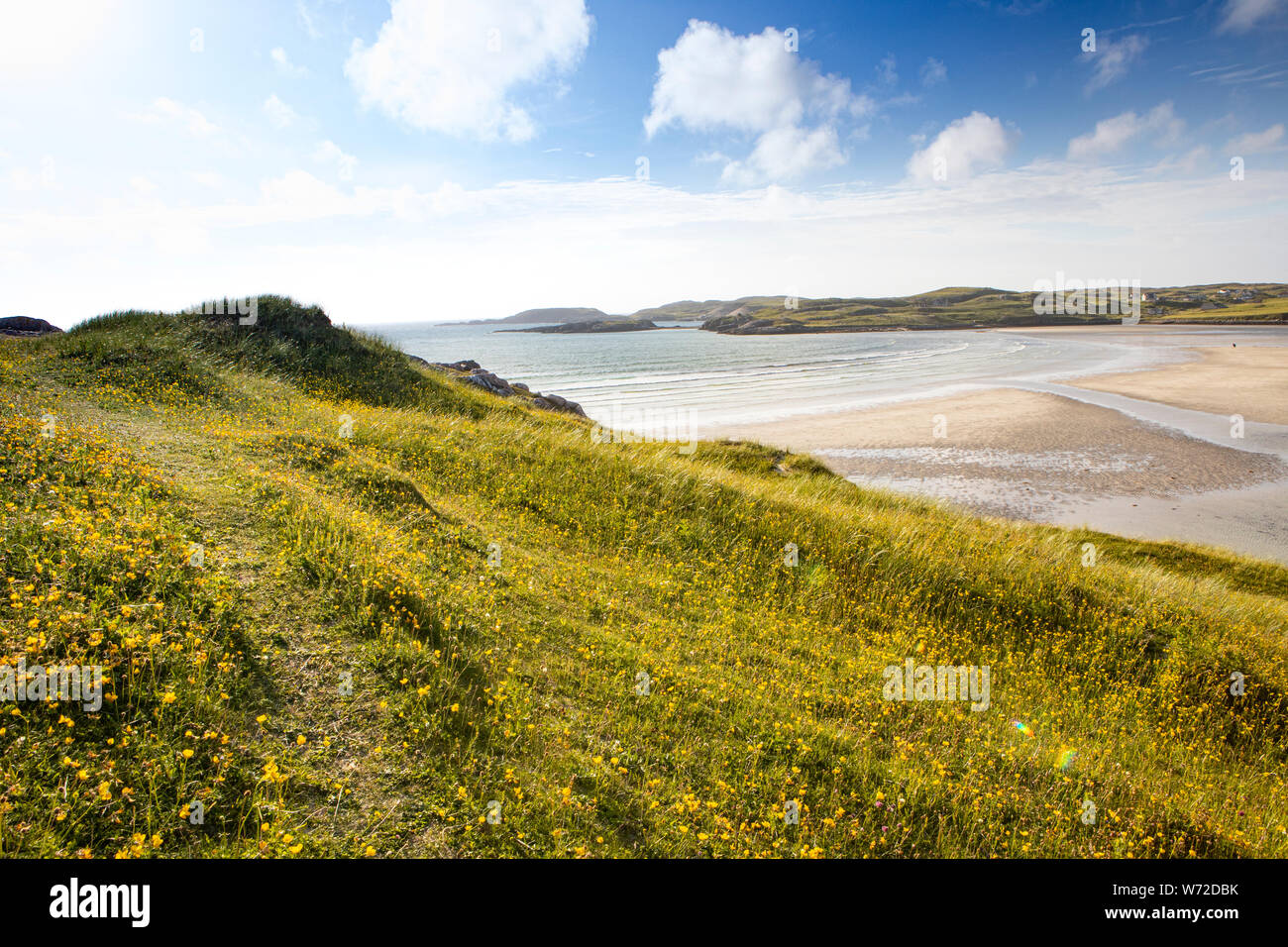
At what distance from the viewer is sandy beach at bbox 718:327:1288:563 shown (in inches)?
932

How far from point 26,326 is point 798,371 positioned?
2838 inches

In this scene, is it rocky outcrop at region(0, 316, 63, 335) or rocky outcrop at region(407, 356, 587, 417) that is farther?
rocky outcrop at region(407, 356, 587, 417)

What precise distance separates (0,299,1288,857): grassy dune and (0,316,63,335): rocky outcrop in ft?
55.0

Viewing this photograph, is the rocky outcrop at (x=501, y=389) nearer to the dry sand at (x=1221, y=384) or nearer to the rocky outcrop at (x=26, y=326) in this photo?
the rocky outcrop at (x=26, y=326)

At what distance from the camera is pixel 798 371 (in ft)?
262

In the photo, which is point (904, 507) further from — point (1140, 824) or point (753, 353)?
point (753, 353)

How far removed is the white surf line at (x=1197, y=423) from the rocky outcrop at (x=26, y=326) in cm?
6064

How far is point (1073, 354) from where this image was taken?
90375 mm

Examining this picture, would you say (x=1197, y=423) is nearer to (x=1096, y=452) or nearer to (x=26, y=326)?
(x=1096, y=452)

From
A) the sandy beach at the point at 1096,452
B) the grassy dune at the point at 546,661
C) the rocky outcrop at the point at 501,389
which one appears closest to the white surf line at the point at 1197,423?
the sandy beach at the point at 1096,452

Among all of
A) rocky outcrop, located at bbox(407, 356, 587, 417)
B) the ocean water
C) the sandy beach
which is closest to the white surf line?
the sandy beach

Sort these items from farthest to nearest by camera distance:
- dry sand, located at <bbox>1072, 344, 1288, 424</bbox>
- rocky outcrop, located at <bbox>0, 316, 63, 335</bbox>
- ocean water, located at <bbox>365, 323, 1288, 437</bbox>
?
ocean water, located at <bbox>365, 323, 1288, 437</bbox>
dry sand, located at <bbox>1072, 344, 1288, 424</bbox>
rocky outcrop, located at <bbox>0, 316, 63, 335</bbox>

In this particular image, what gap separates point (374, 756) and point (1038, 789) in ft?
25.2

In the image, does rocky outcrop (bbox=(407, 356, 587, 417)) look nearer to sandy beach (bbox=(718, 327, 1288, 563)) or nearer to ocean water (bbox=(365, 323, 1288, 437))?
ocean water (bbox=(365, 323, 1288, 437))
